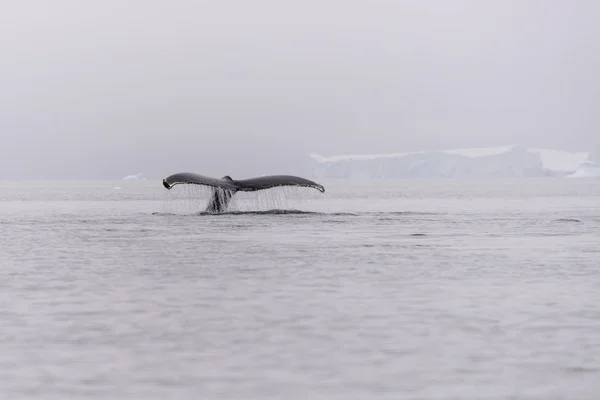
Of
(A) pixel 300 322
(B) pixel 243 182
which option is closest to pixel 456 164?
(B) pixel 243 182

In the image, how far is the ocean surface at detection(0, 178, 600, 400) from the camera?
21.3 ft

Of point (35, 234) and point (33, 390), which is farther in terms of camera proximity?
point (35, 234)

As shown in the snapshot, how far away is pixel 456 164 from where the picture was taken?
143125mm

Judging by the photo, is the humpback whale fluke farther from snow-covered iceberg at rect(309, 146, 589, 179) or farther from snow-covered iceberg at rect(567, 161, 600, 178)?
snow-covered iceberg at rect(567, 161, 600, 178)

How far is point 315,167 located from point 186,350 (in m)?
145

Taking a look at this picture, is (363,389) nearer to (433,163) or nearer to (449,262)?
(449,262)

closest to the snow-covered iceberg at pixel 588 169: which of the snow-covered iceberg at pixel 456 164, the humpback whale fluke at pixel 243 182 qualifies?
the snow-covered iceberg at pixel 456 164

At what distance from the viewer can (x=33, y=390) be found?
20.8 feet

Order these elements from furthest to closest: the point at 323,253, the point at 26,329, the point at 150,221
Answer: the point at 150,221, the point at 323,253, the point at 26,329

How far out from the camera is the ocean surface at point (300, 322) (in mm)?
6504

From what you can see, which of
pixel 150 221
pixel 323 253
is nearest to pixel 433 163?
pixel 150 221

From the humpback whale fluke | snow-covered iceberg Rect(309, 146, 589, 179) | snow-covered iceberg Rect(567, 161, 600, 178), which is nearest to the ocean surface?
the humpback whale fluke

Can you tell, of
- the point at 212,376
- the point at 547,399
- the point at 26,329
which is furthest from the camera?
the point at 26,329

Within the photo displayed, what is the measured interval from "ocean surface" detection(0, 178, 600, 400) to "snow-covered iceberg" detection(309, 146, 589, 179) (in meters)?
125
